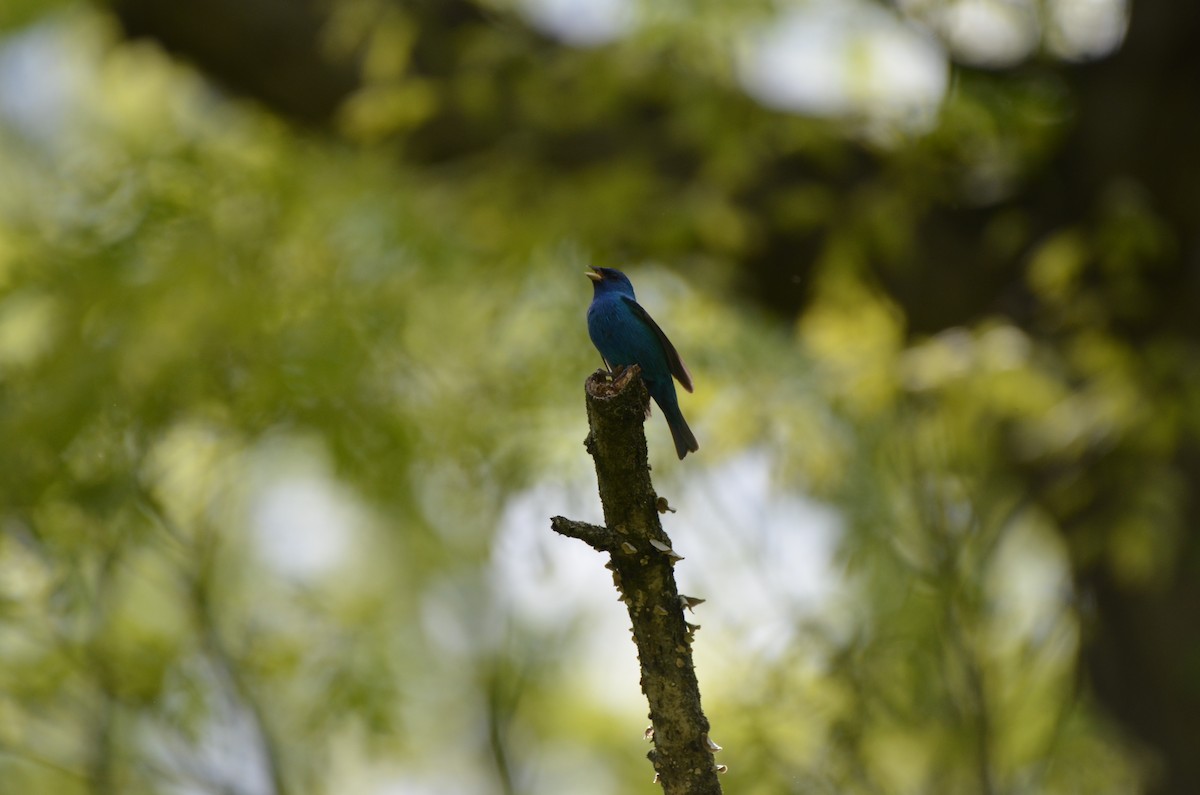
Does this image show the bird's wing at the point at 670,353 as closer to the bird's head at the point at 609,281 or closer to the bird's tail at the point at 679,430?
the bird's tail at the point at 679,430

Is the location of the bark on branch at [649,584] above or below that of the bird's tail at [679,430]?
below

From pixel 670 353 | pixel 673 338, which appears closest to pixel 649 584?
pixel 670 353

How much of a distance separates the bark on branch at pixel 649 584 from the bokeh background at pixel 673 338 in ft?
10.3

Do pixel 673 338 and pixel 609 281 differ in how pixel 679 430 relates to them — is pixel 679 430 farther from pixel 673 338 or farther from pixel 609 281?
pixel 673 338

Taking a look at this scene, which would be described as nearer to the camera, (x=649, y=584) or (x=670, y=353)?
(x=649, y=584)

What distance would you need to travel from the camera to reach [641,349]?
3.27m

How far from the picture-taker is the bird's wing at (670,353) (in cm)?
311

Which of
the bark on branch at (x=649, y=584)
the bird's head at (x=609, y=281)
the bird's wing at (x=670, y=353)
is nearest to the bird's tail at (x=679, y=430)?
the bird's wing at (x=670, y=353)

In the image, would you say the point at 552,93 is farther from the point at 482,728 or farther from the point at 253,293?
the point at 482,728

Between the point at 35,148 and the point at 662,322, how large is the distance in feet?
14.5

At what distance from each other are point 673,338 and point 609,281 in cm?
245

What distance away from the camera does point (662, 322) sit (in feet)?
20.0

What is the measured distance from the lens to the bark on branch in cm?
→ 249

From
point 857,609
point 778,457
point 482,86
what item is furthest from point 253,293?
point 857,609
